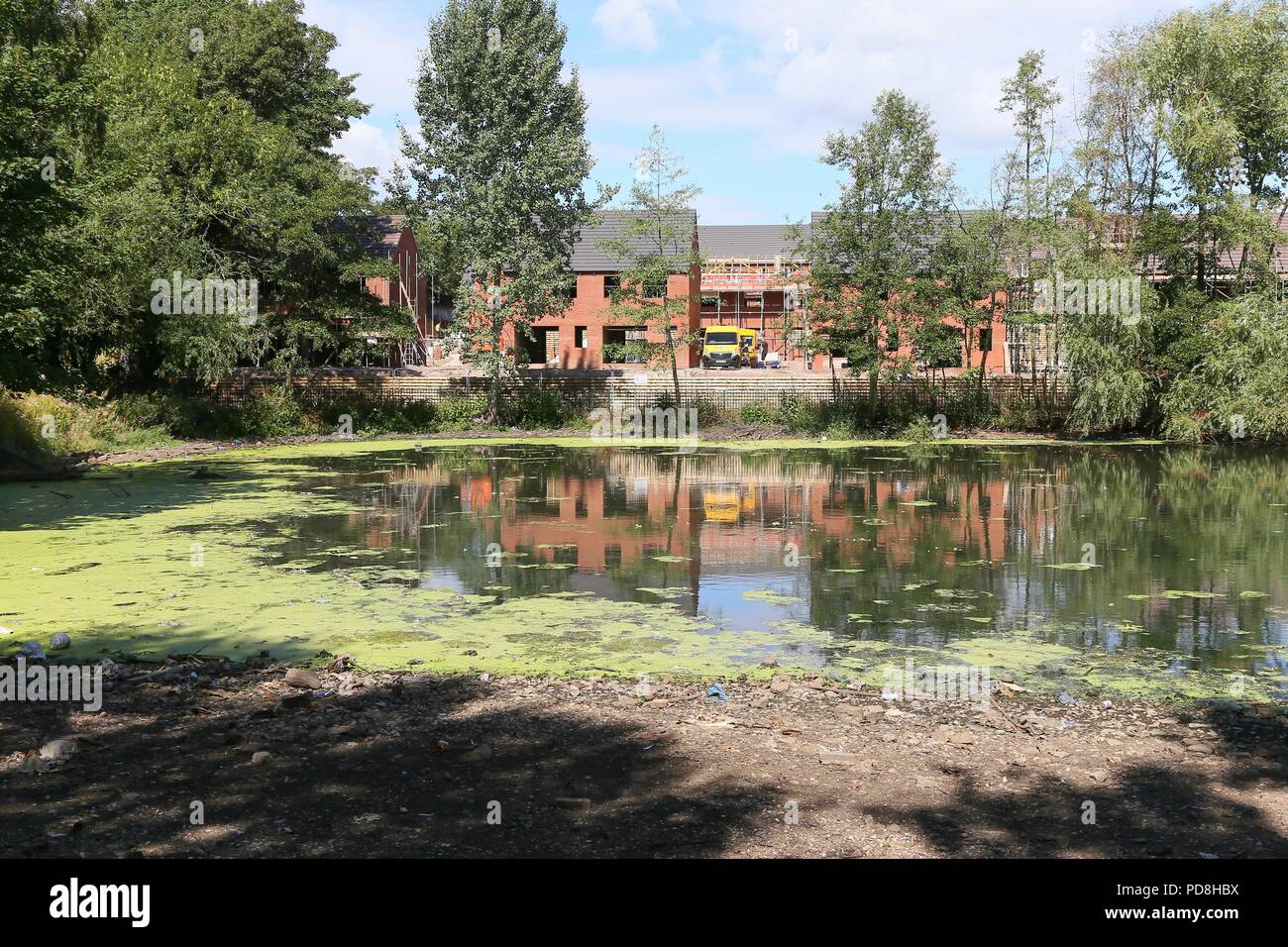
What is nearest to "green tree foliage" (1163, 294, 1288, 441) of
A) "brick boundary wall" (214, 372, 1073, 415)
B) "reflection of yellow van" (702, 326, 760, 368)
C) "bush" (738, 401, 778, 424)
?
"brick boundary wall" (214, 372, 1073, 415)

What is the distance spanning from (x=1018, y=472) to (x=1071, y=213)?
43.2 ft

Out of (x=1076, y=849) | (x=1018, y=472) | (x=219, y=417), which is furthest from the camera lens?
(x=219, y=417)

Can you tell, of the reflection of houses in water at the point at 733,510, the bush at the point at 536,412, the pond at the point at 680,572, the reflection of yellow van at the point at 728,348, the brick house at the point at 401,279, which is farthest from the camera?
the reflection of yellow van at the point at 728,348

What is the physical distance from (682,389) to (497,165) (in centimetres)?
930

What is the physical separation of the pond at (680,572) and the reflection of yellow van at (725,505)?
0.29 feet

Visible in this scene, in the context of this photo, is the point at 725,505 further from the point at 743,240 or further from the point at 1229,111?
the point at 743,240

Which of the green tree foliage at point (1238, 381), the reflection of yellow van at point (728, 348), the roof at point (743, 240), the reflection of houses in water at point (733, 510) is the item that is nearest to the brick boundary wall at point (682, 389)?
the green tree foliage at point (1238, 381)

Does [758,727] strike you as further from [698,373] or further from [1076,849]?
[698,373]

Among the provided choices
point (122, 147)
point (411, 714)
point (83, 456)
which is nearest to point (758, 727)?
point (411, 714)

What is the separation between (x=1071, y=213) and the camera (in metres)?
32.7

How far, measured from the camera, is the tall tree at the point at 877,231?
33.1 meters

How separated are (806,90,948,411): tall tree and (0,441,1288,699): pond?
11.5 meters

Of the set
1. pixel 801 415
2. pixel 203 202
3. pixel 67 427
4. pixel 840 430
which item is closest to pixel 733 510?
pixel 67 427

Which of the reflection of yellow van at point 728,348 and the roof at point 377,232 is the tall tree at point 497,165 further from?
the reflection of yellow van at point 728,348
